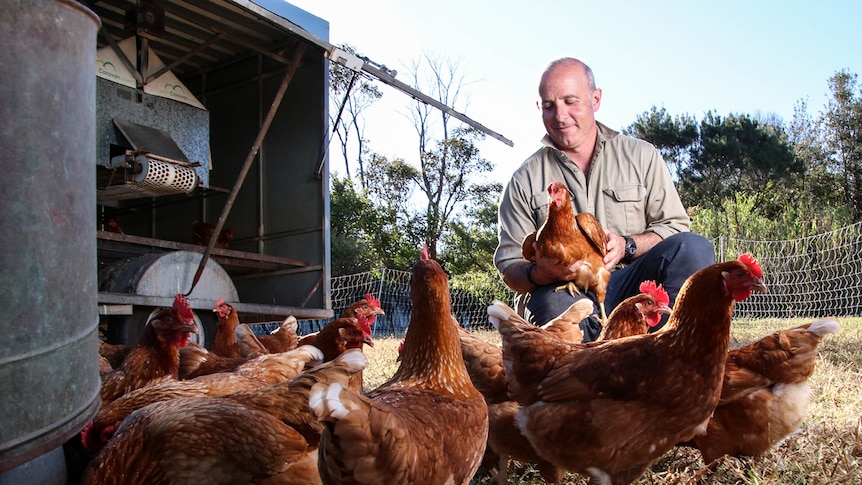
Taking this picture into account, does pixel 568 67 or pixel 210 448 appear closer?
pixel 210 448

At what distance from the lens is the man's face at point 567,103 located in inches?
141

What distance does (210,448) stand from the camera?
6.44 ft

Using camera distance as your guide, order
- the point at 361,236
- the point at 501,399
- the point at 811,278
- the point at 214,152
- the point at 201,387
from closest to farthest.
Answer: the point at 201,387 → the point at 501,399 → the point at 214,152 → the point at 811,278 → the point at 361,236

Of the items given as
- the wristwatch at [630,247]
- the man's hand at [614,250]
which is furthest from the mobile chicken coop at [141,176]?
the wristwatch at [630,247]

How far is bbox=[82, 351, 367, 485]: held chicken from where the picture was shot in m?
1.96

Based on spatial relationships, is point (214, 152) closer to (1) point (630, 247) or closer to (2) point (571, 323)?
(1) point (630, 247)

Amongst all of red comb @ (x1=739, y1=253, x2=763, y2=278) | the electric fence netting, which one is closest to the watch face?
red comb @ (x1=739, y1=253, x2=763, y2=278)

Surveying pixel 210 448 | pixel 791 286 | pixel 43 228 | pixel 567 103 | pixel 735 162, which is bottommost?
pixel 791 286

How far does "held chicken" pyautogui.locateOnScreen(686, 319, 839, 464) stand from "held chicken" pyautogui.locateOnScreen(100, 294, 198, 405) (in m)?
2.31

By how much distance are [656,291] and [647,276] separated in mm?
409

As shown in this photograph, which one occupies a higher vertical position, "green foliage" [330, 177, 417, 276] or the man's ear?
the man's ear

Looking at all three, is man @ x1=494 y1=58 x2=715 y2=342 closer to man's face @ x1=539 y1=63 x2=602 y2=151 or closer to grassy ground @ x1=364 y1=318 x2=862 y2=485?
man's face @ x1=539 y1=63 x2=602 y2=151

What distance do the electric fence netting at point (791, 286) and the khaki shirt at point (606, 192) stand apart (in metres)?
8.37

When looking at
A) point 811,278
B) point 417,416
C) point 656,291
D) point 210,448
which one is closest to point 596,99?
point 656,291
